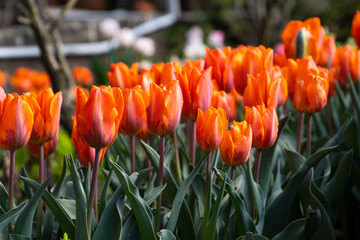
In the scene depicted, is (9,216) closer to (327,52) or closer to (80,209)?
(80,209)

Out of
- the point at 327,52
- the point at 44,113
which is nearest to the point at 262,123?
the point at 44,113

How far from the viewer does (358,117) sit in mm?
1470

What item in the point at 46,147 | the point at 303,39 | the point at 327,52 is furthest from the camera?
the point at 327,52

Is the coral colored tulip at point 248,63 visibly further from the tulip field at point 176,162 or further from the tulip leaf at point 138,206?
the tulip leaf at point 138,206

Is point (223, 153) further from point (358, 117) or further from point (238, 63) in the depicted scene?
point (358, 117)

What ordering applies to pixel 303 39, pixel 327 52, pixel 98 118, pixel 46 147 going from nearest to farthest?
pixel 98 118, pixel 46 147, pixel 303 39, pixel 327 52

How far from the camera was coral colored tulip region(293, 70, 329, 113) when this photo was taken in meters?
1.14

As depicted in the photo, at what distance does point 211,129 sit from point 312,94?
32 cm

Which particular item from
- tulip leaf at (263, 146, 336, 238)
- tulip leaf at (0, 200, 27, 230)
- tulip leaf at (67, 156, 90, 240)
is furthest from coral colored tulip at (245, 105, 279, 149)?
tulip leaf at (0, 200, 27, 230)

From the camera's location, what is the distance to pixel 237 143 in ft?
3.19

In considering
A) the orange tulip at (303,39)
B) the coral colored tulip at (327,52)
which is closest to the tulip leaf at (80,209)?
the orange tulip at (303,39)

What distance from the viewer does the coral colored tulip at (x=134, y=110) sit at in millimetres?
965

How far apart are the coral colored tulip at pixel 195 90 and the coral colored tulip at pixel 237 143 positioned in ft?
0.35

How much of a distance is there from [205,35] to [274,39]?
1699mm
